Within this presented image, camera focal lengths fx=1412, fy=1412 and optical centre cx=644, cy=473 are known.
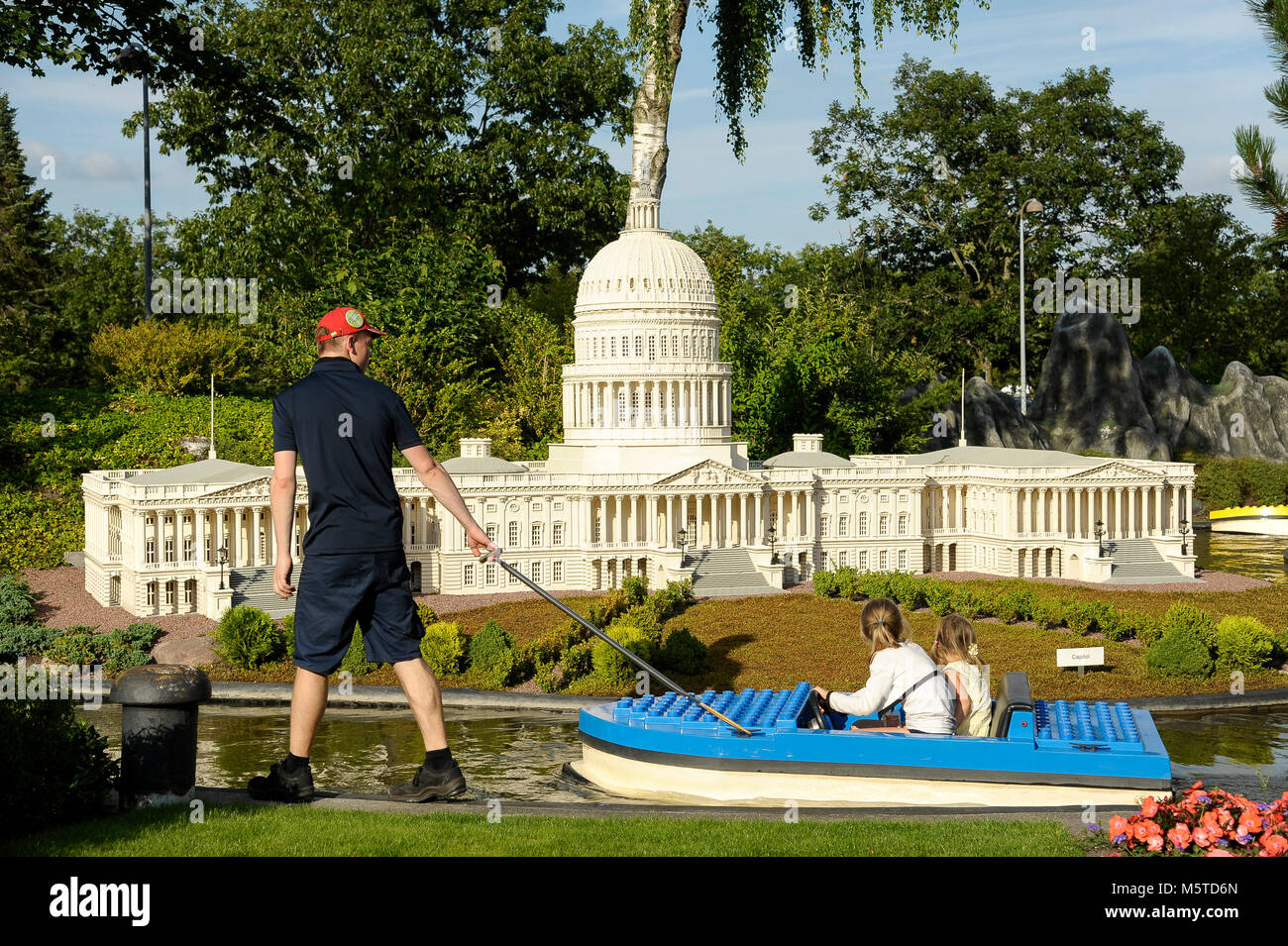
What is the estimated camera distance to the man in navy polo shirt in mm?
13117

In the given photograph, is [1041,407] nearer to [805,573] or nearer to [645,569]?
[805,573]

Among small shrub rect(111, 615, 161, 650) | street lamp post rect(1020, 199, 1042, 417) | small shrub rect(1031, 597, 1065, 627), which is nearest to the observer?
small shrub rect(111, 615, 161, 650)

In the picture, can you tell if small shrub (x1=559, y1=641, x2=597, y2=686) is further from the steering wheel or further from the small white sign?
the steering wheel

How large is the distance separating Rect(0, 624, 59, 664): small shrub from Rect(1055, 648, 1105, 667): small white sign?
34169mm

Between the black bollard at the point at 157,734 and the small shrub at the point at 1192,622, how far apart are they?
41.2 meters

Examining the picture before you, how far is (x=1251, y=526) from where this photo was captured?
95875 millimetres

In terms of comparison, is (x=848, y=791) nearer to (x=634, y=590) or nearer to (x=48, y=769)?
(x=48, y=769)

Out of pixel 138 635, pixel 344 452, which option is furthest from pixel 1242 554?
pixel 344 452

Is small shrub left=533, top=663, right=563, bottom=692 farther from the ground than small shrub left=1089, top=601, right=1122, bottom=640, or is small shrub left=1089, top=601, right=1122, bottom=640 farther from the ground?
small shrub left=1089, top=601, right=1122, bottom=640

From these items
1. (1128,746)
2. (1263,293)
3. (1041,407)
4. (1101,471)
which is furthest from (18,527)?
(1263,293)

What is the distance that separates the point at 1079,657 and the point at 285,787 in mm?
34606

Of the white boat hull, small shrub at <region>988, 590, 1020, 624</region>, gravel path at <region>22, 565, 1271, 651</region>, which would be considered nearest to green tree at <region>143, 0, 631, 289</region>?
gravel path at <region>22, 565, 1271, 651</region>

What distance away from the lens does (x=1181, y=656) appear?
156 ft
